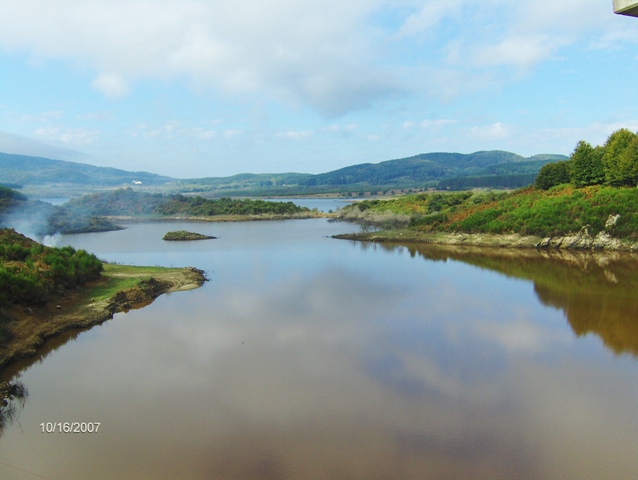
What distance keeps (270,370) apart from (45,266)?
34.1 feet

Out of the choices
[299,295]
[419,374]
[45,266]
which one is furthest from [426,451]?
[45,266]

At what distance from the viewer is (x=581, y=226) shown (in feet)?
102

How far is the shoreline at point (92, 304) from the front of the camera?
1285cm

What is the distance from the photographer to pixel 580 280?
22031 mm

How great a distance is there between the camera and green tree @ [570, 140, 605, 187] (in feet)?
114

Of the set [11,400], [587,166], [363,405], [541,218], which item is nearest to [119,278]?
[11,400]

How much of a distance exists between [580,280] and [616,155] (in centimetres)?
1676

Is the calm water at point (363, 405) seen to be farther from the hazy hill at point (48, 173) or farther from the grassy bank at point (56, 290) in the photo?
the hazy hill at point (48, 173)

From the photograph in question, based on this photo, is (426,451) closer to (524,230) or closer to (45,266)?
(45,266)

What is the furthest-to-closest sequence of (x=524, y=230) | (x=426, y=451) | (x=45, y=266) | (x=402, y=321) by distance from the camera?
(x=524, y=230)
(x=45, y=266)
(x=402, y=321)
(x=426, y=451)

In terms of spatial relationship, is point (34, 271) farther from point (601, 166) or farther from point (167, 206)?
point (167, 206)

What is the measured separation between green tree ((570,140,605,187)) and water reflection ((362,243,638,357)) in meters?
8.23

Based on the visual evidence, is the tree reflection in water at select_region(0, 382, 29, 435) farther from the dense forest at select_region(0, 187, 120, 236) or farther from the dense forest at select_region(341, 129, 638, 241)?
the dense forest at select_region(341, 129, 638, 241)

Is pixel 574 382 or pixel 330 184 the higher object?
pixel 330 184
